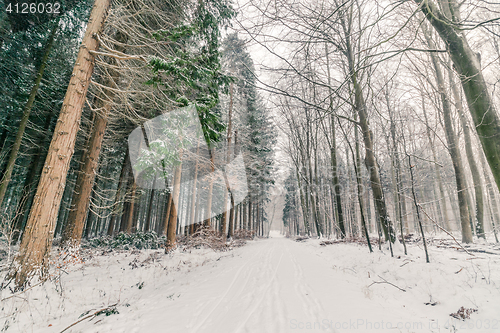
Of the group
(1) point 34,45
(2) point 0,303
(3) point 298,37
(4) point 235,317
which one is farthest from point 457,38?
(1) point 34,45

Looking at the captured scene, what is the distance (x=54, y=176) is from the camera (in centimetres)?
364

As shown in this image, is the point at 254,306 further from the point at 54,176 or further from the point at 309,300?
the point at 54,176

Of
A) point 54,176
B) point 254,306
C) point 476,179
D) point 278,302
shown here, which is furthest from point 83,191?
point 476,179

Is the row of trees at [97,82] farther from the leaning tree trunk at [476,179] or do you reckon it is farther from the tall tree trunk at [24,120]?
the leaning tree trunk at [476,179]

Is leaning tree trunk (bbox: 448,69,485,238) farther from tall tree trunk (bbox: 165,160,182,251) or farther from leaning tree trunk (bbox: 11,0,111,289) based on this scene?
tall tree trunk (bbox: 165,160,182,251)

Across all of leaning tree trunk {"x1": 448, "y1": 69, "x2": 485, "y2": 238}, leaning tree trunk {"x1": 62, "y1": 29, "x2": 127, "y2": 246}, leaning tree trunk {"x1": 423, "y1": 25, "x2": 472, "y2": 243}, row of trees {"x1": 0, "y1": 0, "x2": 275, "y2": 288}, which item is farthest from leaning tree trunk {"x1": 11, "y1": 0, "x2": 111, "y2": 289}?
leaning tree trunk {"x1": 448, "y1": 69, "x2": 485, "y2": 238}

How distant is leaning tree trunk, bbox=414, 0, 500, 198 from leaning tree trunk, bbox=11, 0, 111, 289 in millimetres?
6061

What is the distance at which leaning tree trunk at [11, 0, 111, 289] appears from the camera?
131 inches

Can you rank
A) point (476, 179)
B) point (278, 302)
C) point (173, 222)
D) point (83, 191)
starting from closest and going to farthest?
point (278, 302), point (83, 191), point (476, 179), point (173, 222)

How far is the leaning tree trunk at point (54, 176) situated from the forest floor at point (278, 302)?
0.48 m

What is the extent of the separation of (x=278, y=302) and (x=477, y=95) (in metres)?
4.16

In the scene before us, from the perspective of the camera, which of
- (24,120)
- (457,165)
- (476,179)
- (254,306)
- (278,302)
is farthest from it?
(476,179)

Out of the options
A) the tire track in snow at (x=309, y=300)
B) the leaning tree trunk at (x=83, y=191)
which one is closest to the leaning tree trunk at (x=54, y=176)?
the leaning tree trunk at (x=83, y=191)

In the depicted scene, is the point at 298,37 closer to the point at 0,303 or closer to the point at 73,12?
the point at 0,303
